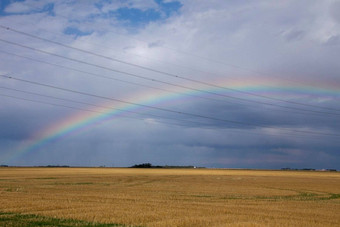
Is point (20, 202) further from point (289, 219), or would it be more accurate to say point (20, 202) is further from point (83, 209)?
point (289, 219)

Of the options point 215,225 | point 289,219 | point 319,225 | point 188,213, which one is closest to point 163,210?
point 188,213

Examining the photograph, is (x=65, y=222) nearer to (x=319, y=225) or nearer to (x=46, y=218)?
(x=46, y=218)

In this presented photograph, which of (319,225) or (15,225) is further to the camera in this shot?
(319,225)

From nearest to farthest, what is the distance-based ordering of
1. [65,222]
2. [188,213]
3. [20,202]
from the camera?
[65,222] < [188,213] < [20,202]

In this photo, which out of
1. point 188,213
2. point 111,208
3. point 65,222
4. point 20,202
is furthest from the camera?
point 20,202

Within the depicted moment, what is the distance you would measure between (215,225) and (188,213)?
4644 mm

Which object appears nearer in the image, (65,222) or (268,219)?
(65,222)

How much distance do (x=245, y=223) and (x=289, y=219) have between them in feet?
13.6

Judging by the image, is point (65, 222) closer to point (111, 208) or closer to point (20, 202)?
point (111, 208)

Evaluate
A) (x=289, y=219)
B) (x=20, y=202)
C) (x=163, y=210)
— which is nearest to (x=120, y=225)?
(x=163, y=210)

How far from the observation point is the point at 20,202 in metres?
30.0

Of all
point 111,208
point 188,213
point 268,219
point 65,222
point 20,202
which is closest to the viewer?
point 65,222

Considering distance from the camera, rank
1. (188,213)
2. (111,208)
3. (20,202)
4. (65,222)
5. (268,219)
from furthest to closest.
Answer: (20,202) → (111,208) → (188,213) → (268,219) → (65,222)

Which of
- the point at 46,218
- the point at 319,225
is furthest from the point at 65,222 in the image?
the point at 319,225
